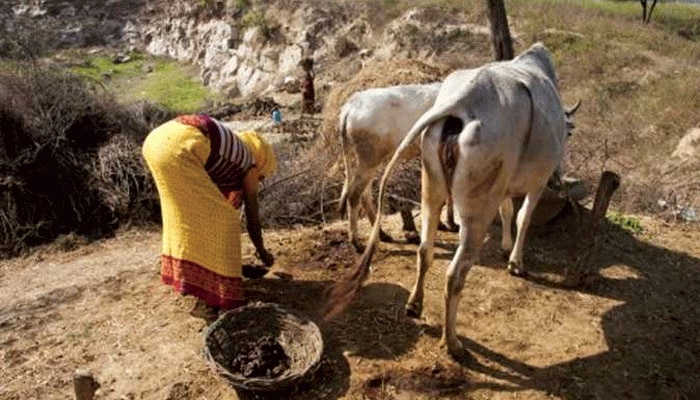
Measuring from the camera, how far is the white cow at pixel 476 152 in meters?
3.66

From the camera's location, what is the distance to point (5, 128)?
7.41m

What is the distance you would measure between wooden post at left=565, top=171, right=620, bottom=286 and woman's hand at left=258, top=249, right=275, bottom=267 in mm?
2509

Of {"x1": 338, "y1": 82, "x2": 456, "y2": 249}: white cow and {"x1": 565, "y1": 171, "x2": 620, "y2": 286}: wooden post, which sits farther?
{"x1": 338, "y1": 82, "x2": 456, "y2": 249}: white cow

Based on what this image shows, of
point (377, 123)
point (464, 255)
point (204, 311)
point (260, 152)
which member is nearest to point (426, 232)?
point (464, 255)

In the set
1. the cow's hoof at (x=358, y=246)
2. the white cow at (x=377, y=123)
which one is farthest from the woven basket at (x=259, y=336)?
the white cow at (x=377, y=123)

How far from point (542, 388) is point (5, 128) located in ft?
22.4

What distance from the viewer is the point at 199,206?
4.21 m

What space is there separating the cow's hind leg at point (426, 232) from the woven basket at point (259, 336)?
2.68 feet

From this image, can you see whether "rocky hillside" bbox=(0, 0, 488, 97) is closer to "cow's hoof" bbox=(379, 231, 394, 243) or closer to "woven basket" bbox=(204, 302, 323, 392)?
"cow's hoof" bbox=(379, 231, 394, 243)

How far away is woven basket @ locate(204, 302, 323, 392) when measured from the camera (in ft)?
12.0

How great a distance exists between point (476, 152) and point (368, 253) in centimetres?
104

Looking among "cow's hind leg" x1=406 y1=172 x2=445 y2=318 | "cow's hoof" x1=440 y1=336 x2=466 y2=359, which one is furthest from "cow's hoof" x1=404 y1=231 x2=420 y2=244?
"cow's hoof" x1=440 y1=336 x2=466 y2=359

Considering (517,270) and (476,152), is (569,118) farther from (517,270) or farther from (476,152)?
(476,152)

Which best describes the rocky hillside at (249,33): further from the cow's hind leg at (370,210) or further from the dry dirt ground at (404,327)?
the dry dirt ground at (404,327)
